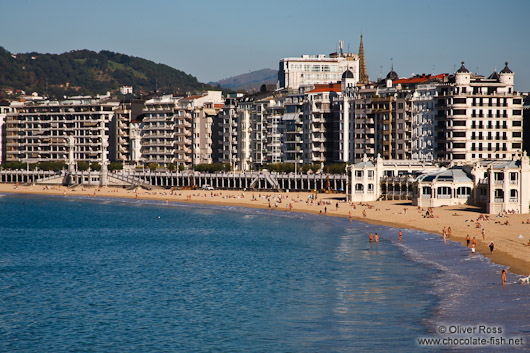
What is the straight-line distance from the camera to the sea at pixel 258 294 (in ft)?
156

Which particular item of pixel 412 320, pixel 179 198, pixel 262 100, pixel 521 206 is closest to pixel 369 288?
pixel 412 320

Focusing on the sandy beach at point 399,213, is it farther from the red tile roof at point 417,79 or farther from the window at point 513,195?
the red tile roof at point 417,79

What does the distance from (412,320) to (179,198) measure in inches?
4670

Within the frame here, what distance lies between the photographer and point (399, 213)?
11106 cm

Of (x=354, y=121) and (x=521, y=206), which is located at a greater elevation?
(x=354, y=121)

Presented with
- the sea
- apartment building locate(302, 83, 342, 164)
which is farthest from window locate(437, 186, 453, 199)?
apartment building locate(302, 83, 342, 164)

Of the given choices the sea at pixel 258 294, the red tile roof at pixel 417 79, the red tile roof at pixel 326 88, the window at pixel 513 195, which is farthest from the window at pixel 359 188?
the red tile roof at pixel 326 88

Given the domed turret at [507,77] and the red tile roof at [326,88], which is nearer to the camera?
the domed turret at [507,77]

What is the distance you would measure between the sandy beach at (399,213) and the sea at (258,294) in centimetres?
289

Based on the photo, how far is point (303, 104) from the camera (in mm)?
181875

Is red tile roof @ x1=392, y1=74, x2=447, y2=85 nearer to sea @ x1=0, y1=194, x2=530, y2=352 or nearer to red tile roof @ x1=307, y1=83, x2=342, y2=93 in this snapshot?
red tile roof @ x1=307, y1=83, x2=342, y2=93

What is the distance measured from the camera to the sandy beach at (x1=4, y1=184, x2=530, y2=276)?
76750 mm

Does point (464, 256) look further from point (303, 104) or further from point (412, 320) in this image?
point (303, 104)

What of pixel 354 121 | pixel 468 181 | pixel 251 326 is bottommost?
pixel 251 326
